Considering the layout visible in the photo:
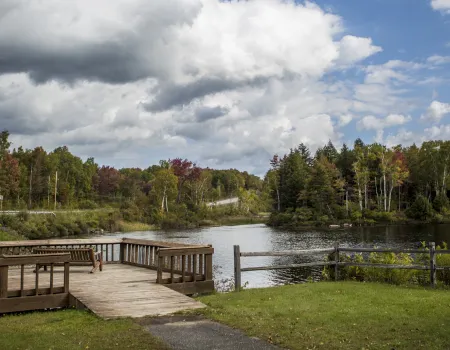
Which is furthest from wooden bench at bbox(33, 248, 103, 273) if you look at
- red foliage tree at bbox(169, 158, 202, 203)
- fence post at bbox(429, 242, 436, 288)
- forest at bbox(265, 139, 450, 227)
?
red foliage tree at bbox(169, 158, 202, 203)

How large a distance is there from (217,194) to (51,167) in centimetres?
3930

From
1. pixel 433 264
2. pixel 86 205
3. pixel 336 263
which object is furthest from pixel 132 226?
pixel 433 264

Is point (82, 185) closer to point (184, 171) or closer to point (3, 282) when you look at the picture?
point (184, 171)

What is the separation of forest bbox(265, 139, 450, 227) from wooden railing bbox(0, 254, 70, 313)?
218 feet

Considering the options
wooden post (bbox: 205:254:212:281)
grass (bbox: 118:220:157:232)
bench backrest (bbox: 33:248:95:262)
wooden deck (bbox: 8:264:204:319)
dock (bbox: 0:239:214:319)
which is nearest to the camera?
wooden deck (bbox: 8:264:204:319)

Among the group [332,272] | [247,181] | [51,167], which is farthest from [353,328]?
[247,181]

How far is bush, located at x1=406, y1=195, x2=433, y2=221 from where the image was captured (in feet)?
238

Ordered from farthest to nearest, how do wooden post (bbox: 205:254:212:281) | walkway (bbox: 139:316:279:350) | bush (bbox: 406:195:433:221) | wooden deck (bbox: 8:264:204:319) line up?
1. bush (bbox: 406:195:433:221)
2. wooden post (bbox: 205:254:212:281)
3. wooden deck (bbox: 8:264:204:319)
4. walkway (bbox: 139:316:279:350)

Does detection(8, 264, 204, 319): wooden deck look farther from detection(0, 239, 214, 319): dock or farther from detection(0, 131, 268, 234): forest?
detection(0, 131, 268, 234): forest

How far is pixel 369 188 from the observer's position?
282ft

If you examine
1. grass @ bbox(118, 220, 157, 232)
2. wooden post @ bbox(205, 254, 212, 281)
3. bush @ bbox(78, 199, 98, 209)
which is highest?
bush @ bbox(78, 199, 98, 209)

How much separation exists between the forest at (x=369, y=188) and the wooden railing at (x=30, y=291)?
66434 mm

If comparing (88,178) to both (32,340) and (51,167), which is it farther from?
(32,340)

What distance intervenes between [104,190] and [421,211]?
7438 cm
